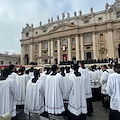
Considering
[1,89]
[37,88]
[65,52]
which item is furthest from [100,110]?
[65,52]

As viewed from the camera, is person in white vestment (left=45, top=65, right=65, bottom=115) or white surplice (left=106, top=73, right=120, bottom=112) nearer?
white surplice (left=106, top=73, right=120, bottom=112)

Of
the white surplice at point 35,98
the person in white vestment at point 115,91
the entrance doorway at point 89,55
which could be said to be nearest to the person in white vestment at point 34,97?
the white surplice at point 35,98

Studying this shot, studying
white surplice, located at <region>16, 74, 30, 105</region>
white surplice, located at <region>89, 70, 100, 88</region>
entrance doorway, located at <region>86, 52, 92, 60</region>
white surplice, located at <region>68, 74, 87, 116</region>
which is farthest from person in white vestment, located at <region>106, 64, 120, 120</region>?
entrance doorway, located at <region>86, 52, 92, 60</region>

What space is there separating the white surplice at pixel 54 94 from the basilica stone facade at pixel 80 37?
76.7ft

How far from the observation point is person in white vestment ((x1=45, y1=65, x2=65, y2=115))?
11.1 feet

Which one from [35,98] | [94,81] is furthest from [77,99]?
[94,81]

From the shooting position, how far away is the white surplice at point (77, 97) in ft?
10.8

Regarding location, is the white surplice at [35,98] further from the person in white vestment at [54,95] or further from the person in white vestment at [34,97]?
the person in white vestment at [54,95]

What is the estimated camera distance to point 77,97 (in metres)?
3.40

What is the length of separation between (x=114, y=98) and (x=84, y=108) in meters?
→ 1.10

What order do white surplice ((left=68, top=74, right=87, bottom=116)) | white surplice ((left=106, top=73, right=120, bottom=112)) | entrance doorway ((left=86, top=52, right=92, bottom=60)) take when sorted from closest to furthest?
white surplice ((left=106, top=73, right=120, bottom=112)), white surplice ((left=68, top=74, right=87, bottom=116)), entrance doorway ((left=86, top=52, right=92, bottom=60))

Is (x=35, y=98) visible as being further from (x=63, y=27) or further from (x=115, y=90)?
(x=63, y=27)

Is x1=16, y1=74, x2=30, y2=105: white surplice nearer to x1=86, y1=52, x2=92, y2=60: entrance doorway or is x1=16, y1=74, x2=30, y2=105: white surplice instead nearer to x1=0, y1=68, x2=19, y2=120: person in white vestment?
x1=0, y1=68, x2=19, y2=120: person in white vestment

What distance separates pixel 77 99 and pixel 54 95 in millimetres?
867
